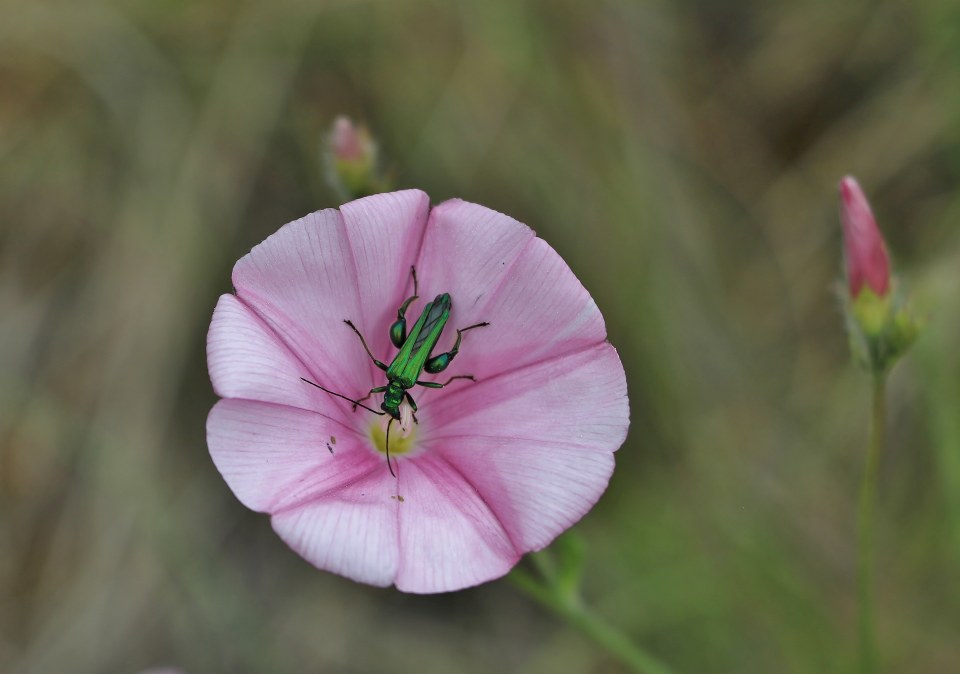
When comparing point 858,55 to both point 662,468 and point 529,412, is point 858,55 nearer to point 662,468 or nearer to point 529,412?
point 662,468

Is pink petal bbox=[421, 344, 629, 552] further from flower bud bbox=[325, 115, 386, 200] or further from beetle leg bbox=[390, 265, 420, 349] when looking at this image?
flower bud bbox=[325, 115, 386, 200]

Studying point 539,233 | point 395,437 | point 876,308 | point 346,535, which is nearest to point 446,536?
point 346,535

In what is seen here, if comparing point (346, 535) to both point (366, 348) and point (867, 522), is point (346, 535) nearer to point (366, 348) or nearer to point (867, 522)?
point (366, 348)

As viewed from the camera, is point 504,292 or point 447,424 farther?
point 447,424

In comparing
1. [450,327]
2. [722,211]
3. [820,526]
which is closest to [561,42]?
[722,211]

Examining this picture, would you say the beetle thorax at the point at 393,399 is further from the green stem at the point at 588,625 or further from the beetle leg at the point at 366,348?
the green stem at the point at 588,625

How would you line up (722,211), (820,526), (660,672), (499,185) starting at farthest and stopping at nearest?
1. (722,211)
2. (499,185)
3. (820,526)
4. (660,672)

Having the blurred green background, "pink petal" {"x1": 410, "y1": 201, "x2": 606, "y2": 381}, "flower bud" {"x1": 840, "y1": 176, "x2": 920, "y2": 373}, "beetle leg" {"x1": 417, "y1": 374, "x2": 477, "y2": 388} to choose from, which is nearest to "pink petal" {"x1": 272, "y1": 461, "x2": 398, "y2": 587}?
"beetle leg" {"x1": 417, "y1": 374, "x2": 477, "y2": 388}
